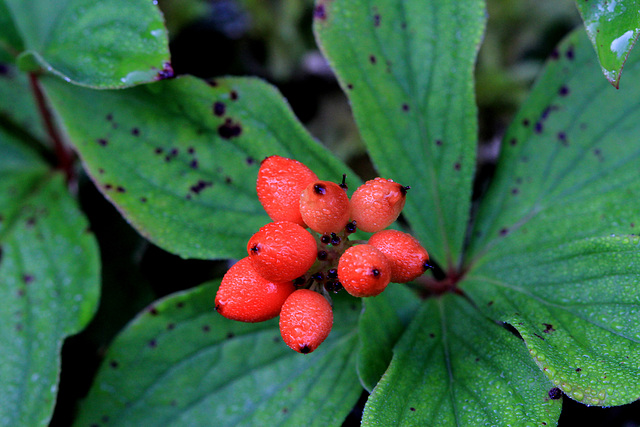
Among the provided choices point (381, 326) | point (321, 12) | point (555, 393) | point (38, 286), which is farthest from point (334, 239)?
point (38, 286)

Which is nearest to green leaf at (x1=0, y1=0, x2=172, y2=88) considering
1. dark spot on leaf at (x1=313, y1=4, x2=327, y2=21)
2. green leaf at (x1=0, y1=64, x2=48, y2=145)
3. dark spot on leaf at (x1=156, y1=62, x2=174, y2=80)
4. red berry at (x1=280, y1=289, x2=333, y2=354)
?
dark spot on leaf at (x1=156, y1=62, x2=174, y2=80)

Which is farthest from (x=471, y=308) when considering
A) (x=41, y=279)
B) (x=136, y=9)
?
(x=41, y=279)

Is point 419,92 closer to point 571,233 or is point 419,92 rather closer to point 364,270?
point 571,233

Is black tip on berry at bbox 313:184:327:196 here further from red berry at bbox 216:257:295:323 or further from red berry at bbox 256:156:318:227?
red berry at bbox 216:257:295:323

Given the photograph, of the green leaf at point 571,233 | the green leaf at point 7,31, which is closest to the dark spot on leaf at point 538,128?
the green leaf at point 571,233

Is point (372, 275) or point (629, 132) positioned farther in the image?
point (629, 132)

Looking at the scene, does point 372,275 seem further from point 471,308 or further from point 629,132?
point 629,132

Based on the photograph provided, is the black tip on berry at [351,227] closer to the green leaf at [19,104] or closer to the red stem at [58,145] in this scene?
the red stem at [58,145]
